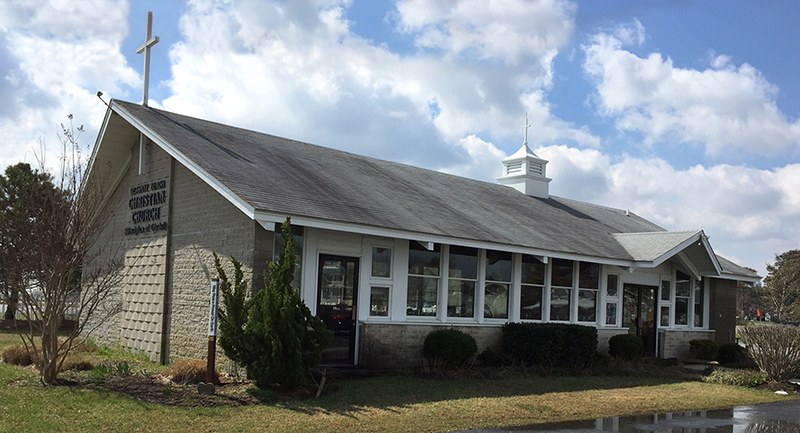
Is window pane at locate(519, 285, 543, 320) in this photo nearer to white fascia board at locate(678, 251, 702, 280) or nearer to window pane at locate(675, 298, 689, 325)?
white fascia board at locate(678, 251, 702, 280)

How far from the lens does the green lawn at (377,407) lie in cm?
927

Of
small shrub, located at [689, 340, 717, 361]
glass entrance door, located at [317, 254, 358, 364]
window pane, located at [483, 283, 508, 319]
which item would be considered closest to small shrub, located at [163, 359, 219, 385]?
glass entrance door, located at [317, 254, 358, 364]

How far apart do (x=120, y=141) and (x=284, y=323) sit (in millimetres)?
8641

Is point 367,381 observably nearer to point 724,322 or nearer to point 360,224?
point 360,224

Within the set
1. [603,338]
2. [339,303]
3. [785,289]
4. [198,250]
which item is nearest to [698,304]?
[603,338]

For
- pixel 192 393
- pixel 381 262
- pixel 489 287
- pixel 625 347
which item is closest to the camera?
pixel 192 393

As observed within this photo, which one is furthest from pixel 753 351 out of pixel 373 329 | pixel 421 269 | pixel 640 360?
pixel 373 329

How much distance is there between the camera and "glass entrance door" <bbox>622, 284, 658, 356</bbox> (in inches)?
833

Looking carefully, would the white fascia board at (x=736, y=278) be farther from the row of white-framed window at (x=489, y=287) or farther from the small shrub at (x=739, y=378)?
the small shrub at (x=739, y=378)

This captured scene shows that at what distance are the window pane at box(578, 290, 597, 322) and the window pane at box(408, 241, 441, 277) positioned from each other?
214 inches

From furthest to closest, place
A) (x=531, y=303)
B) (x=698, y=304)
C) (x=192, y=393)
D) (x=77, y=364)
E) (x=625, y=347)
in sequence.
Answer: (x=698, y=304) → (x=625, y=347) → (x=531, y=303) → (x=77, y=364) → (x=192, y=393)

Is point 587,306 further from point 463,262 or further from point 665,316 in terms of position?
point 463,262

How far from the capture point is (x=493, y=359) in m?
16.4

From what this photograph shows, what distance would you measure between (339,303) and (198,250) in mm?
3133
